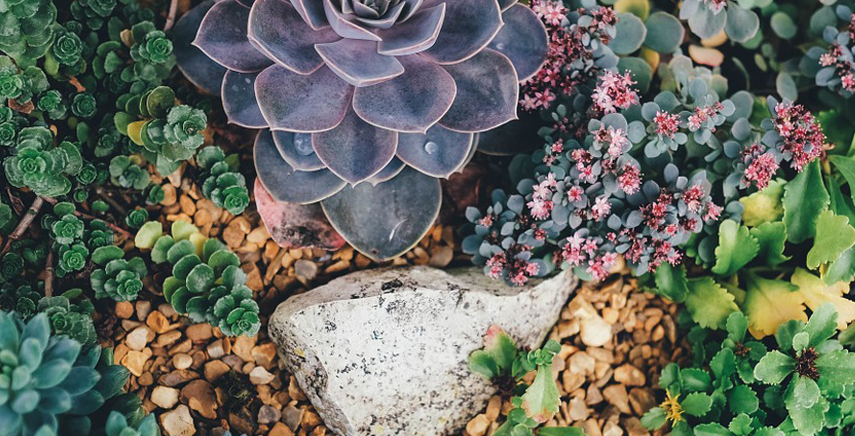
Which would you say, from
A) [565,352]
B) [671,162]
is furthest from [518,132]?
[565,352]

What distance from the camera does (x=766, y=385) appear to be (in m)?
2.13

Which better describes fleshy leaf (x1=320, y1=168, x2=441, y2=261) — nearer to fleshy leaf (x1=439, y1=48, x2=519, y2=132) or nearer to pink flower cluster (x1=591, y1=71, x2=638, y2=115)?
fleshy leaf (x1=439, y1=48, x2=519, y2=132)

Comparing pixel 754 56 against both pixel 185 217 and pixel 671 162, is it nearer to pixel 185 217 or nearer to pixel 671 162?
pixel 671 162

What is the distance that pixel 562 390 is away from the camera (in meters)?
2.19

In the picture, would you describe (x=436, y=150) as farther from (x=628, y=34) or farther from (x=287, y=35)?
(x=628, y=34)

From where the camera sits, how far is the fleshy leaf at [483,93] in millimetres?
1839

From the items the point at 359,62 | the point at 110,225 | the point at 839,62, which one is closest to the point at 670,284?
the point at 839,62

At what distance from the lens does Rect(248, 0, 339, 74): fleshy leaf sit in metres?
1.68

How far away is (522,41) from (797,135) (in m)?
0.80

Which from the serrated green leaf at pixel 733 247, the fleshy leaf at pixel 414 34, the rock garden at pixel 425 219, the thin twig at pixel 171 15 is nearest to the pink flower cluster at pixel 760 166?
the rock garden at pixel 425 219

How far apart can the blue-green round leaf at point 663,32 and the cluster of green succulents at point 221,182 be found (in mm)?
1366

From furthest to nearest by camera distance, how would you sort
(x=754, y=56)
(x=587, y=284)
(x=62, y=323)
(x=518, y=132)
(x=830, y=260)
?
(x=754, y=56), (x=587, y=284), (x=518, y=132), (x=830, y=260), (x=62, y=323)

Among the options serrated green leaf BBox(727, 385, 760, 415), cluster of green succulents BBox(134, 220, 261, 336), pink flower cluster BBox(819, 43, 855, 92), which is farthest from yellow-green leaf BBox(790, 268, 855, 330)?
cluster of green succulents BBox(134, 220, 261, 336)

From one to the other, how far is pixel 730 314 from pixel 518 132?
0.82 metres
